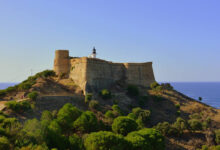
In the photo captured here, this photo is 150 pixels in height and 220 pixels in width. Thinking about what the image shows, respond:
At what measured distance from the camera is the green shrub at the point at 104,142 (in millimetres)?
19328

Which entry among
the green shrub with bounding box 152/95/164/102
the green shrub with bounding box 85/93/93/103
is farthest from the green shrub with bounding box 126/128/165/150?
the green shrub with bounding box 152/95/164/102

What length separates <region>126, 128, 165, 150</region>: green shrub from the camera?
21.0m

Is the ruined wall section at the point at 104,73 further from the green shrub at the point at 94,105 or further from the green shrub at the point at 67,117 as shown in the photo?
the green shrub at the point at 67,117

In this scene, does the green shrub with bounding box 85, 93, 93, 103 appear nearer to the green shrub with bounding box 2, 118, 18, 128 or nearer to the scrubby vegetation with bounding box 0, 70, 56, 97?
the scrubby vegetation with bounding box 0, 70, 56, 97

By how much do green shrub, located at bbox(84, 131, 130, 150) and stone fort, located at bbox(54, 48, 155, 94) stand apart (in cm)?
1802

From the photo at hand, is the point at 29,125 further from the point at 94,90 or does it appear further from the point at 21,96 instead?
the point at 94,90

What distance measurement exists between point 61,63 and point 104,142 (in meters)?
26.9

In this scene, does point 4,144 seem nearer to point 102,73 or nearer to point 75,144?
point 75,144

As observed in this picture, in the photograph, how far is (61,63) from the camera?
43156 millimetres

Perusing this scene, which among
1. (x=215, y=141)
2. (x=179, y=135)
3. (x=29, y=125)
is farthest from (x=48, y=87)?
(x=215, y=141)

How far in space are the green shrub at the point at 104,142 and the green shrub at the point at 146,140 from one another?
49.6 inches

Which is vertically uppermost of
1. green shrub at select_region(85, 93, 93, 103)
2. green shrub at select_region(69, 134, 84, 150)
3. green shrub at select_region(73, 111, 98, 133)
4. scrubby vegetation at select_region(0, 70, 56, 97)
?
scrubby vegetation at select_region(0, 70, 56, 97)

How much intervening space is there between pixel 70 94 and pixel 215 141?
24106 millimetres

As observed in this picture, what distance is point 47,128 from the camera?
808 inches
